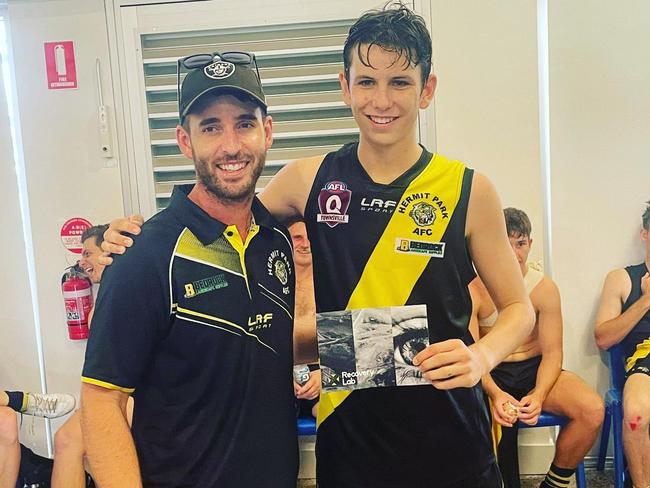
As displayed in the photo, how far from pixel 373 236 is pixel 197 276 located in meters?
0.46

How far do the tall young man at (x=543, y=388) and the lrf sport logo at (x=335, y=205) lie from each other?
80 centimetres

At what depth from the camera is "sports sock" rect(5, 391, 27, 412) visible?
7.62 feet

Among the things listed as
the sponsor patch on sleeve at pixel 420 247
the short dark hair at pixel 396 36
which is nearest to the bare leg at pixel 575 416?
the sponsor patch on sleeve at pixel 420 247

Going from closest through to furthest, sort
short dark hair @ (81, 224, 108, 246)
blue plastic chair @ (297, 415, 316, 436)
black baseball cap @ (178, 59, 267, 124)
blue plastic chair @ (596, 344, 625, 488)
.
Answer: black baseball cap @ (178, 59, 267, 124)
blue plastic chair @ (297, 415, 316, 436)
blue plastic chair @ (596, 344, 625, 488)
short dark hair @ (81, 224, 108, 246)

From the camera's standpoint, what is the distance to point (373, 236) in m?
1.51

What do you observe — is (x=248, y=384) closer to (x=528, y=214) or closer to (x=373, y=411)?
(x=373, y=411)

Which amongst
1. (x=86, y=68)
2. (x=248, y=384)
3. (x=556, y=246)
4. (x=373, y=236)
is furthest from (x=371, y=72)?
(x=86, y=68)

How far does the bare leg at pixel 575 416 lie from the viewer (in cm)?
214

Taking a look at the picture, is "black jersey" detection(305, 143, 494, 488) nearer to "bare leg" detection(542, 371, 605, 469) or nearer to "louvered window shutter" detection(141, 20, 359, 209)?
"louvered window shutter" detection(141, 20, 359, 209)

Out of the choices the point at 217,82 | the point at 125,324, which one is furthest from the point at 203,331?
the point at 217,82

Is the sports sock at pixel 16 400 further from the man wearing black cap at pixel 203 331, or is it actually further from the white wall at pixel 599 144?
the white wall at pixel 599 144

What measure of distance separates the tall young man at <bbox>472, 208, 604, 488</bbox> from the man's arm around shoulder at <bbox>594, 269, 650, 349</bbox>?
0.24m

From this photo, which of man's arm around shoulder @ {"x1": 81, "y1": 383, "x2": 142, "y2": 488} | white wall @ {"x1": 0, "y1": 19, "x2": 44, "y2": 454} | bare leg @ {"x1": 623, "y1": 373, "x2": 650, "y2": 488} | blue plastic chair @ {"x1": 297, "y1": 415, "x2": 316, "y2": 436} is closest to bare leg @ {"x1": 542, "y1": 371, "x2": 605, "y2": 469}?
bare leg @ {"x1": 623, "y1": 373, "x2": 650, "y2": 488}

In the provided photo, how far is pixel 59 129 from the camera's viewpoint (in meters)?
2.35
